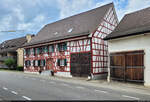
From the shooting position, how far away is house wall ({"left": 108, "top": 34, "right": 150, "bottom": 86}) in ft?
31.4

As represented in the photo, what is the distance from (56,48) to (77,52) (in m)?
4.17

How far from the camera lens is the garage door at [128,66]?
392 inches

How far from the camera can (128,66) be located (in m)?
10.7

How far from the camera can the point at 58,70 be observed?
17.7 metres

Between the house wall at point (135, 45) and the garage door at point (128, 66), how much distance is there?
0.29 meters

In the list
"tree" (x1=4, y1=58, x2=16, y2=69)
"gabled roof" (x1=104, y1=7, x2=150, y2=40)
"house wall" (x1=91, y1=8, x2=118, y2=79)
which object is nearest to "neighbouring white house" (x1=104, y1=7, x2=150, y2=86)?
"gabled roof" (x1=104, y1=7, x2=150, y2=40)

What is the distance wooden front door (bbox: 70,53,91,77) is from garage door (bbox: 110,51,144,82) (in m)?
3.02

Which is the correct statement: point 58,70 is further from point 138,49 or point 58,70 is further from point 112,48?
point 138,49

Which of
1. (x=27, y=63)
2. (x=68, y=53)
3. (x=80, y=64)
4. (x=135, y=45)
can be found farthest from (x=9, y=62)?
(x=135, y=45)

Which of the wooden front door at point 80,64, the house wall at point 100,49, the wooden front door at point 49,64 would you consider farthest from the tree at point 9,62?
the house wall at point 100,49

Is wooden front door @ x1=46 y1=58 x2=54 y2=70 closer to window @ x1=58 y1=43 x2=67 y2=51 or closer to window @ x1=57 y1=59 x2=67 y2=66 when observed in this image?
window @ x1=57 y1=59 x2=67 y2=66

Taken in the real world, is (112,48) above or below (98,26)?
below

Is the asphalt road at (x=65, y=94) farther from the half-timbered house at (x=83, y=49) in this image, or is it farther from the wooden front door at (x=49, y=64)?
the wooden front door at (x=49, y=64)

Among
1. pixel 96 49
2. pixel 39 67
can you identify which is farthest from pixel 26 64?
pixel 96 49
